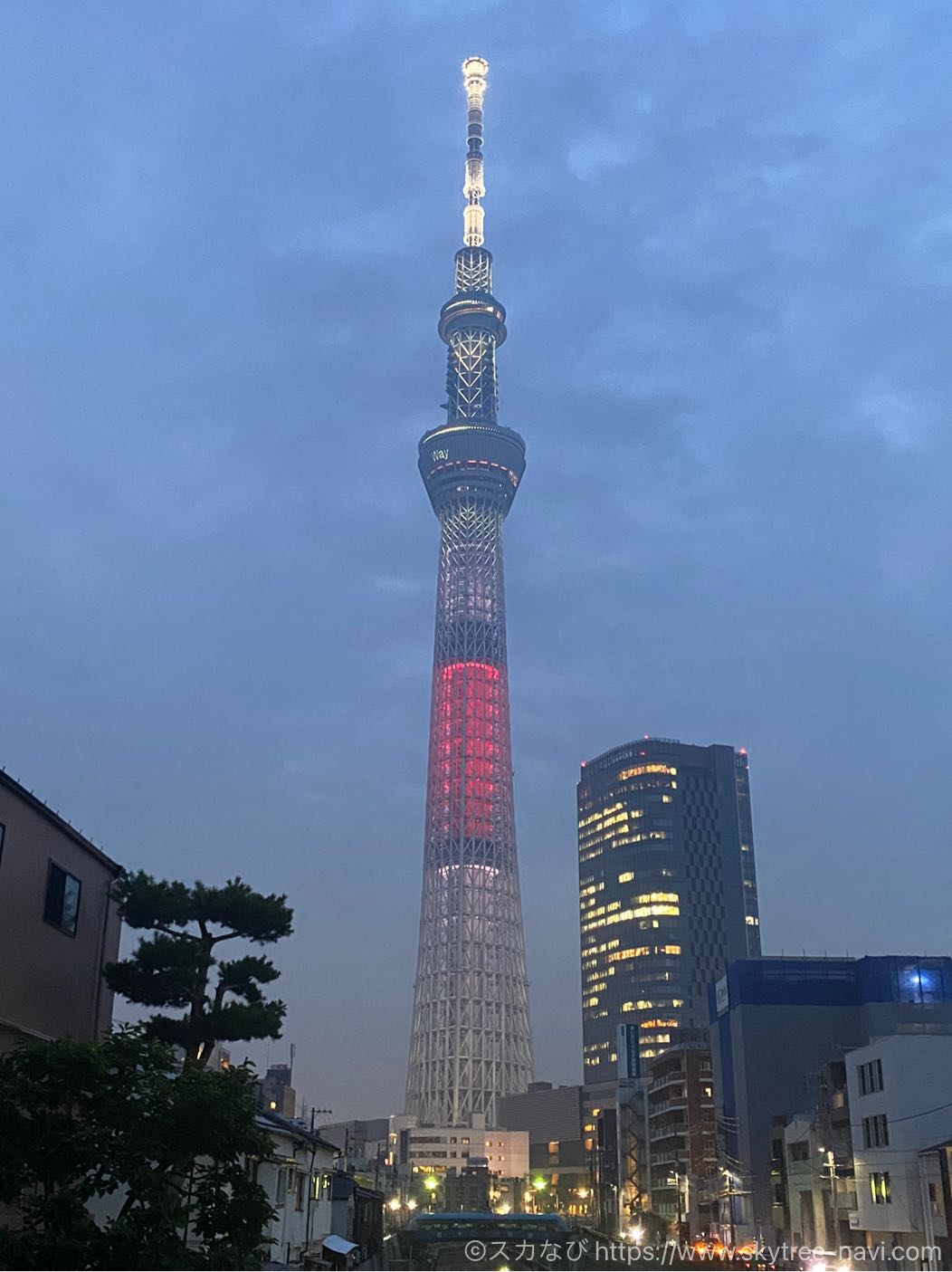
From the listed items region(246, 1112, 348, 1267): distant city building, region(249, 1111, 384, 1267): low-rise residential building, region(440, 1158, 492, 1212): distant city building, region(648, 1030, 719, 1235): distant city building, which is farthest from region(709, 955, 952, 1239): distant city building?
region(246, 1112, 348, 1267): distant city building

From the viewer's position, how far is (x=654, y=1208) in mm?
147375

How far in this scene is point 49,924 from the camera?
3362 centimetres

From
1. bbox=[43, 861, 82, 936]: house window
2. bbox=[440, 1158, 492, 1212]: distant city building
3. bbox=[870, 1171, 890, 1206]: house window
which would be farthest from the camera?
bbox=[440, 1158, 492, 1212]: distant city building

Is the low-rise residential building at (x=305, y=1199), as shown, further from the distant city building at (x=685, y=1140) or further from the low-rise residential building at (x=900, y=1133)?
the distant city building at (x=685, y=1140)

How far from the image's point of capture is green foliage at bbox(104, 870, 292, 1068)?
133ft

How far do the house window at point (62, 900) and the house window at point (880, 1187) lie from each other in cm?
5663

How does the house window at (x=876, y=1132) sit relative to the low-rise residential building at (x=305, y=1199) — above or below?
above

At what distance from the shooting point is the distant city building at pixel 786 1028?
4542 inches

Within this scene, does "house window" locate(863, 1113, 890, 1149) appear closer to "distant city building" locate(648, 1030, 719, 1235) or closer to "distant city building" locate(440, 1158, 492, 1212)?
"distant city building" locate(648, 1030, 719, 1235)

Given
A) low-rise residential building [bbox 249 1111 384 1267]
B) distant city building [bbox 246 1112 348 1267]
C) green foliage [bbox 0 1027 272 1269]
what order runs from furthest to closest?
low-rise residential building [bbox 249 1111 384 1267], distant city building [bbox 246 1112 348 1267], green foliage [bbox 0 1027 272 1269]

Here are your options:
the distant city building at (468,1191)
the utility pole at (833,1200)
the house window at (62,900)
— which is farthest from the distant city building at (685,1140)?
the house window at (62,900)

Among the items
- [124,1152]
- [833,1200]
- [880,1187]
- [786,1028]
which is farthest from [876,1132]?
[124,1152]

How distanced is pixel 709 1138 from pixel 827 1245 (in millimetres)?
44359

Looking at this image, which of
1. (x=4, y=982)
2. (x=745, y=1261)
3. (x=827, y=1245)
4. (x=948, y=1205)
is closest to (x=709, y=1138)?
(x=827, y=1245)
